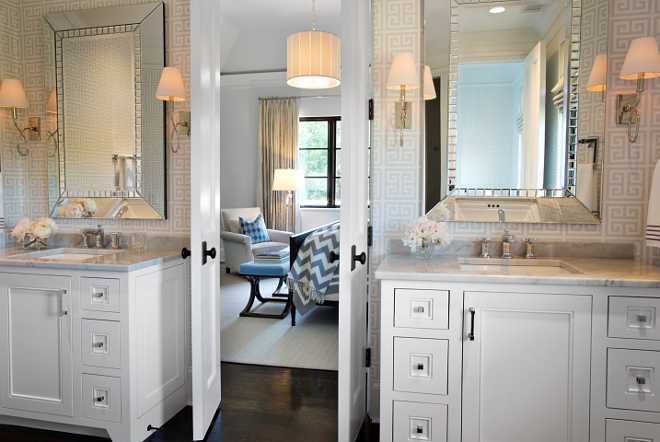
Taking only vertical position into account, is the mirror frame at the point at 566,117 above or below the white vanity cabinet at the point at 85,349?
above

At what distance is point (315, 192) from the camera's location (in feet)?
23.5

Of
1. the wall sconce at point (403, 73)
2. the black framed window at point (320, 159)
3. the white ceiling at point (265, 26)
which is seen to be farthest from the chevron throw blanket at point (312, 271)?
the black framed window at point (320, 159)

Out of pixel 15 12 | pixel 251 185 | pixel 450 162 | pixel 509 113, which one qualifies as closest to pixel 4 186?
pixel 15 12

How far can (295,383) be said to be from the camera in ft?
9.12

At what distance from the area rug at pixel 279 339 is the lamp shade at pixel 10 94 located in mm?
2063

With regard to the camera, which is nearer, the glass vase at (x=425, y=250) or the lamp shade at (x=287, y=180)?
the glass vase at (x=425, y=250)

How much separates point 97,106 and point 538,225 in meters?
2.55

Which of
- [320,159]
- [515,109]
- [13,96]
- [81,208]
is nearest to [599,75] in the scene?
[515,109]

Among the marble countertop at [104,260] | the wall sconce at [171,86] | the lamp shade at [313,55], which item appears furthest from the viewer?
the lamp shade at [313,55]

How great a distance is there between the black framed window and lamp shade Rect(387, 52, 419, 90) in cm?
490

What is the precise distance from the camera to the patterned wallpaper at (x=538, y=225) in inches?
82.0

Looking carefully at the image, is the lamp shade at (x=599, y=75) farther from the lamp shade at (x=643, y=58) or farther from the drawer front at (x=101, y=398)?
the drawer front at (x=101, y=398)

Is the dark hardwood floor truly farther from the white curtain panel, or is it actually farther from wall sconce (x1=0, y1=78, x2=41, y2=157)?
the white curtain panel

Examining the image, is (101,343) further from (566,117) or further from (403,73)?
(566,117)
